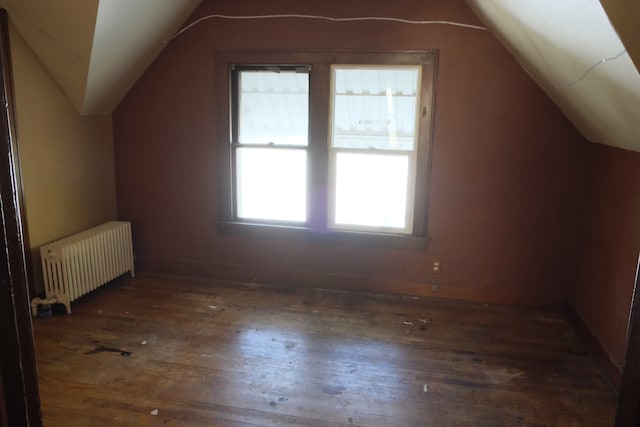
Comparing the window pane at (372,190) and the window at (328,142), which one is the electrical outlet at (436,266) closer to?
the window at (328,142)

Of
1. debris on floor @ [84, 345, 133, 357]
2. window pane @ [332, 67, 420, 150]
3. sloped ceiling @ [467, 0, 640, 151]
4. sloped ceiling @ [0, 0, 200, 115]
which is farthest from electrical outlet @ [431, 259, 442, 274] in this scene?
sloped ceiling @ [0, 0, 200, 115]

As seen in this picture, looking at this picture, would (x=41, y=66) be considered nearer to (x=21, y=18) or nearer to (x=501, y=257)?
(x=21, y=18)

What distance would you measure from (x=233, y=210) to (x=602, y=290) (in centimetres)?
295

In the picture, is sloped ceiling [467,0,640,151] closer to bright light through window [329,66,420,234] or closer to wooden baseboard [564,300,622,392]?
bright light through window [329,66,420,234]

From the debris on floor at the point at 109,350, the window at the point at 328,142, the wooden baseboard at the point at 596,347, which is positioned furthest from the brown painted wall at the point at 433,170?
the debris on floor at the point at 109,350

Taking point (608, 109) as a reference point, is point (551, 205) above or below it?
below

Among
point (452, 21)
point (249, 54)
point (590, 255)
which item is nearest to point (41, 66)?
point (249, 54)

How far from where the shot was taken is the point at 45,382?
9.09 feet

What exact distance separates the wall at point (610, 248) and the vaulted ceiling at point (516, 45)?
0.19 meters

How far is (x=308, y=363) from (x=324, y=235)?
53.4 inches

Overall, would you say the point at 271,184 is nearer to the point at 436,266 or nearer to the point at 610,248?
the point at 436,266

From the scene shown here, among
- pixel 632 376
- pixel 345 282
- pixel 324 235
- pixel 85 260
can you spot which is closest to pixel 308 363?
pixel 345 282

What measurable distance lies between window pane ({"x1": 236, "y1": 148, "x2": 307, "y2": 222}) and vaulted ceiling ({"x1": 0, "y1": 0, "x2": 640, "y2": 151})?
119 cm

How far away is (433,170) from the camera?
3.87 meters
